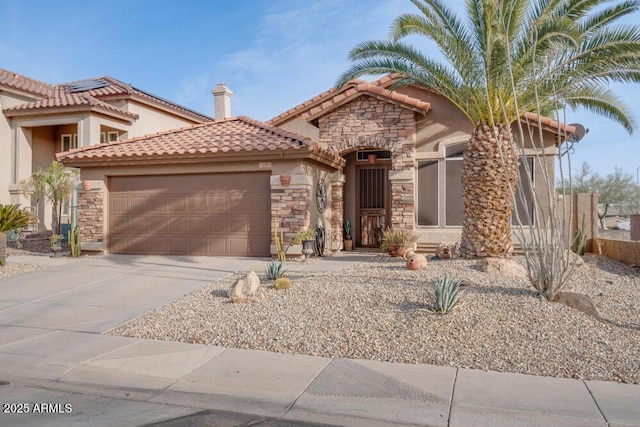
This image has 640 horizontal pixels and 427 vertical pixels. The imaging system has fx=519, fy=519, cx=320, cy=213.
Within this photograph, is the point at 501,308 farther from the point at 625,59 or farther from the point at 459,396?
the point at 625,59

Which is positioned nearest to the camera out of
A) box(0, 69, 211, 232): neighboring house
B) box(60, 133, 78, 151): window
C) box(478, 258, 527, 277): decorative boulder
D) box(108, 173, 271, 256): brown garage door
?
box(478, 258, 527, 277): decorative boulder

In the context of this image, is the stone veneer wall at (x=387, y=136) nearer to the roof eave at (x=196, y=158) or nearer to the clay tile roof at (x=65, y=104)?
the roof eave at (x=196, y=158)

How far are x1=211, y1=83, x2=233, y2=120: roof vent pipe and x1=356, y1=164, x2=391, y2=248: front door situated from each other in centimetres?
518

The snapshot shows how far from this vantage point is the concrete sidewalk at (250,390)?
4.55 metres

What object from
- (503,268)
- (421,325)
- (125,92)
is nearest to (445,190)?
(503,268)

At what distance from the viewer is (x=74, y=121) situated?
18.8 metres

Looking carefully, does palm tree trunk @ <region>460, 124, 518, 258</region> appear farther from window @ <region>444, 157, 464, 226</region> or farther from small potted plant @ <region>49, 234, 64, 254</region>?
small potted plant @ <region>49, 234, 64, 254</region>

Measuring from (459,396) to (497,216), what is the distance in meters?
6.89

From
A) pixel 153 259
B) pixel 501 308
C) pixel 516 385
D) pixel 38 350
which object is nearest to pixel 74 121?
pixel 153 259

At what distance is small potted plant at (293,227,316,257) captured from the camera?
41.3 ft

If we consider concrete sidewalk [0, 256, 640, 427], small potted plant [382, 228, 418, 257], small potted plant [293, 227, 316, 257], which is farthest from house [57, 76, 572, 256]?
concrete sidewalk [0, 256, 640, 427]

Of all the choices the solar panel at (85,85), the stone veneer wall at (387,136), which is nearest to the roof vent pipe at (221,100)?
the stone veneer wall at (387,136)

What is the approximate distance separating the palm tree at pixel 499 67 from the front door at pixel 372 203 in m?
4.35

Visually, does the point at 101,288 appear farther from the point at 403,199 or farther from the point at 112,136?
the point at 112,136
